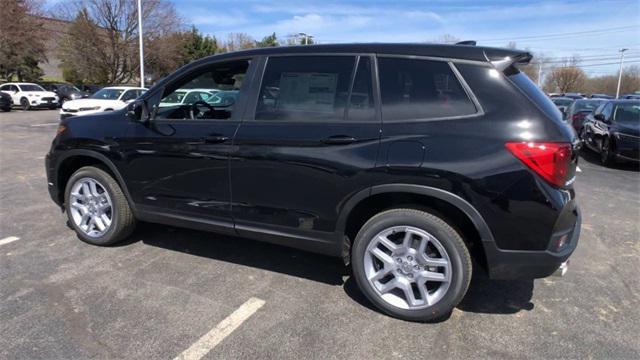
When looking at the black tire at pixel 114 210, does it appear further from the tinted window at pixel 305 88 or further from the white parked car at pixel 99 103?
the white parked car at pixel 99 103

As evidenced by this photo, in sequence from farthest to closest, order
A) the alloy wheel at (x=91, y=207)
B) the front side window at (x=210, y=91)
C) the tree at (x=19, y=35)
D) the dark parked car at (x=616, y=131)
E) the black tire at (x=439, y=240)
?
1. the tree at (x=19, y=35)
2. the dark parked car at (x=616, y=131)
3. the alloy wheel at (x=91, y=207)
4. the front side window at (x=210, y=91)
5. the black tire at (x=439, y=240)

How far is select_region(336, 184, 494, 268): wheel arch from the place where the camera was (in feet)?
9.48

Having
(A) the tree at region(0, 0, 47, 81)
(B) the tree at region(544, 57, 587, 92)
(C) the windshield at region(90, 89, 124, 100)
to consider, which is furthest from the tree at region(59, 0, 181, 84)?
(B) the tree at region(544, 57, 587, 92)

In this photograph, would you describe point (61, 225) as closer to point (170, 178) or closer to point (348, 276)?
point (170, 178)

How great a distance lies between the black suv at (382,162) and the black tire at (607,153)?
7.68 m

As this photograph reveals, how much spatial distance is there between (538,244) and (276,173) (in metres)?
1.84

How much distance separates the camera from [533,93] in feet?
9.66

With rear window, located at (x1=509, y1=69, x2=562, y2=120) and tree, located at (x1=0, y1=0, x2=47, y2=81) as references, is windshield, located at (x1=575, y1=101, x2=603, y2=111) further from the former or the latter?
tree, located at (x1=0, y1=0, x2=47, y2=81)

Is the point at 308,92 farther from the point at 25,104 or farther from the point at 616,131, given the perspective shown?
the point at 25,104

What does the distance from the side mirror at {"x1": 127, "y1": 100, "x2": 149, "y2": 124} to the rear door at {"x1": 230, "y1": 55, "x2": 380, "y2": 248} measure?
0.99m

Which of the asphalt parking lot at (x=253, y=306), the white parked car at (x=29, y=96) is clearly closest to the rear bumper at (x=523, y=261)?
the asphalt parking lot at (x=253, y=306)

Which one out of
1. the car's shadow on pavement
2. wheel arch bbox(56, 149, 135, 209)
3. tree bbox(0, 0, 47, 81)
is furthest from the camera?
tree bbox(0, 0, 47, 81)

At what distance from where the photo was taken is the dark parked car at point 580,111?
13431 millimetres

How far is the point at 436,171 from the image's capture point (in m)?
2.89
